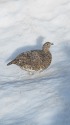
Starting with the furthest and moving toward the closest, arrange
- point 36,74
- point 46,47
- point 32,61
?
point 46,47 < point 36,74 < point 32,61

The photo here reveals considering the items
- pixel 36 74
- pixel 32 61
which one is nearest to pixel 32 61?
pixel 32 61

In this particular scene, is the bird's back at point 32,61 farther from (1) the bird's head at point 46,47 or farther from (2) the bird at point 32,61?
(1) the bird's head at point 46,47

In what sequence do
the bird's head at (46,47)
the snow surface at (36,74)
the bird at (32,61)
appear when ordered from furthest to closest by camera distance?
the bird's head at (46,47), the bird at (32,61), the snow surface at (36,74)

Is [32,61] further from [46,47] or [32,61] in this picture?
[46,47]

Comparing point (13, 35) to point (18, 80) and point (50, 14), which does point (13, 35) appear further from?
point (18, 80)

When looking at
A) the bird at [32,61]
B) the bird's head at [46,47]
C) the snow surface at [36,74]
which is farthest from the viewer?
the bird's head at [46,47]

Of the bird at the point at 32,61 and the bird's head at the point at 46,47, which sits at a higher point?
the bird's head at the point at 46,47

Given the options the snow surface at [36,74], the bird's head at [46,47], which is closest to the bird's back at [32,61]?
the snow surface at [36,74]

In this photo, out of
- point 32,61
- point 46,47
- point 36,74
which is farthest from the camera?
point 46,47

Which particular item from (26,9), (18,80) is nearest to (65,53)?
(18,80)

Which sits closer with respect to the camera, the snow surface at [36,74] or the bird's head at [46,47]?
the snow surface at [36,74]
